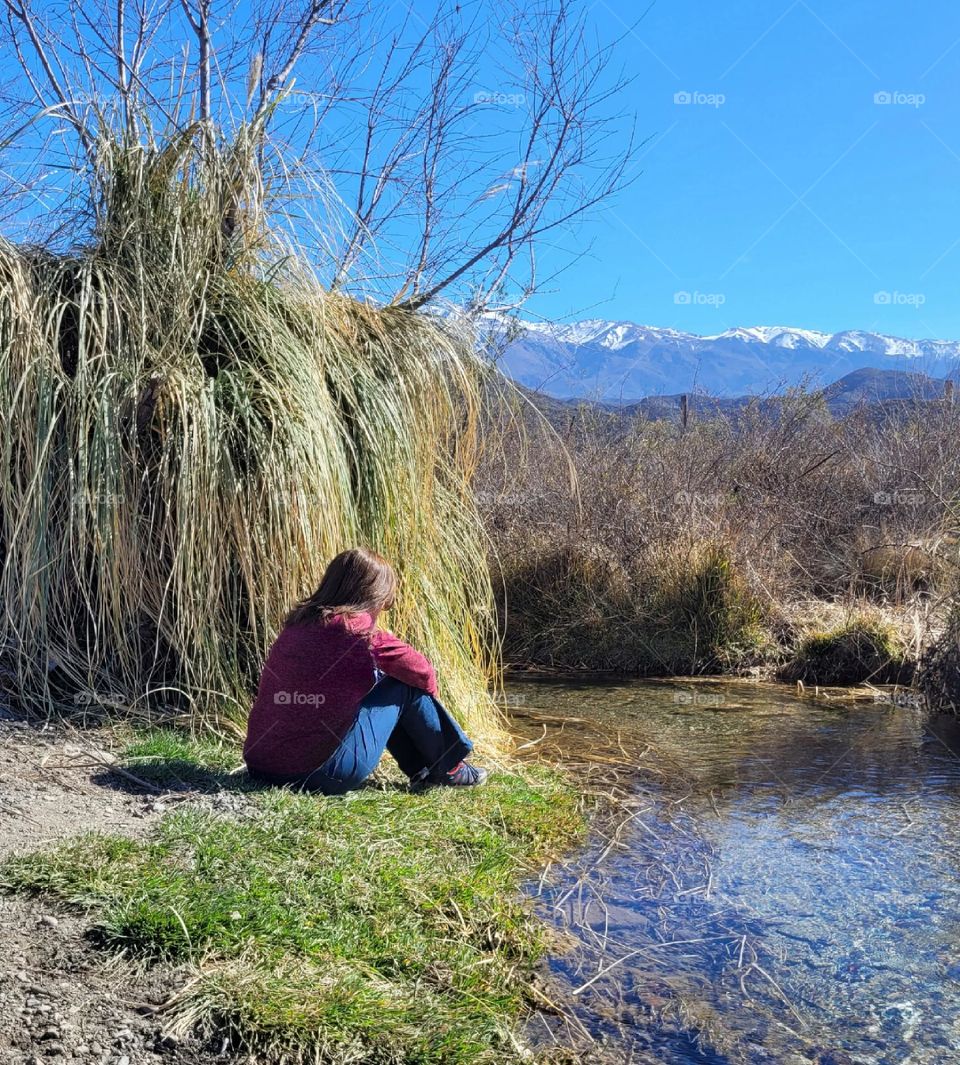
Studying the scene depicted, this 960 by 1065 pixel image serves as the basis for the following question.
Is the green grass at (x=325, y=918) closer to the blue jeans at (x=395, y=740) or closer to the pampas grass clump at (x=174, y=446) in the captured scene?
the blue jeans at (x=395, y=740)

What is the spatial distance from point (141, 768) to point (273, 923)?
1504 millimetres

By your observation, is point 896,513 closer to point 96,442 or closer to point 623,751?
point 623,751

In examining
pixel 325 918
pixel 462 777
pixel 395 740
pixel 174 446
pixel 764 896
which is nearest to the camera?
pixel 325 918

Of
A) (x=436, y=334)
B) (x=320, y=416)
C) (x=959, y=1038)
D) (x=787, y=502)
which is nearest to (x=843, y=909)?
(x=959, y=1038)

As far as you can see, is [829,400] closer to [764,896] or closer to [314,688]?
[764,896]

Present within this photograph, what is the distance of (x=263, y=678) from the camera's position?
441 cm

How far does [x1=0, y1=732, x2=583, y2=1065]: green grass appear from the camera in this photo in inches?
104

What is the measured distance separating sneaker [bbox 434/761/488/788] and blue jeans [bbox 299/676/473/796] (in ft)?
0.16

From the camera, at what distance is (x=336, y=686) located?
4.34m

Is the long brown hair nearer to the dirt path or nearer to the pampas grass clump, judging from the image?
the pampas grass clump

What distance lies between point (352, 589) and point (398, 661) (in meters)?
0.35

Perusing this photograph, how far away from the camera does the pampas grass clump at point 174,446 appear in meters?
4.85

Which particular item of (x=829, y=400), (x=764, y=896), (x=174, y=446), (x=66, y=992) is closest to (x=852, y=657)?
(x=764, y=896)

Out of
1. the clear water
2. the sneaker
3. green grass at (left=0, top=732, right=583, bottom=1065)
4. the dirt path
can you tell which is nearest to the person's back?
green grass at (left=0, top=732, right=583, bottom=1065)
